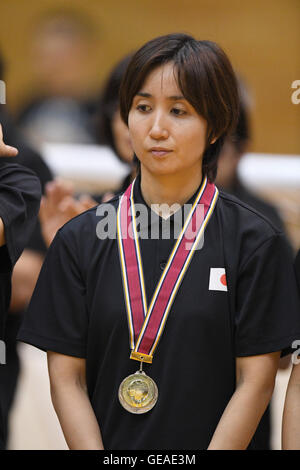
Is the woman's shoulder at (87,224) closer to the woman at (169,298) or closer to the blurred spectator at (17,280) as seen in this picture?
the woman at (169,298)

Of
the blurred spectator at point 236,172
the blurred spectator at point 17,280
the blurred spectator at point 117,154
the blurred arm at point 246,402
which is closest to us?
the blurred arm at point 246,402

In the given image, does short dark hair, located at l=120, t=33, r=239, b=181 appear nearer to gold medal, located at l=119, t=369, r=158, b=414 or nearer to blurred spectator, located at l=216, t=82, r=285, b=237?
gold medal, located at l=119, t=369, r=158, b=414

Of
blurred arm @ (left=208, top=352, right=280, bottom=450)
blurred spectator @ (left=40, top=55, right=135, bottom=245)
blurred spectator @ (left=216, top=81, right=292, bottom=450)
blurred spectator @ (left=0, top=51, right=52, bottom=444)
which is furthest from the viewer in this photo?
blurred spectator @ (left=216, top=81, right=292, bottom=450)

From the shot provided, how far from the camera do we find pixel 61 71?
23.8 ft

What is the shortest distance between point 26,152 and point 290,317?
1447 millimetres

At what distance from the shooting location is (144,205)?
7.39 feet

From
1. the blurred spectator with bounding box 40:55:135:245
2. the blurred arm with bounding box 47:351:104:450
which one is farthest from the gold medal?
the blurred spectator with bounding box 40:55:135:245

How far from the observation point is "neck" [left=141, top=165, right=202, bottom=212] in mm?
2240

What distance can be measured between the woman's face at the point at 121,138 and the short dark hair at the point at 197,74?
937mm

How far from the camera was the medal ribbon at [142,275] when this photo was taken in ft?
6.88

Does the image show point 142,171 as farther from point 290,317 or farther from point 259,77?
point 259,77

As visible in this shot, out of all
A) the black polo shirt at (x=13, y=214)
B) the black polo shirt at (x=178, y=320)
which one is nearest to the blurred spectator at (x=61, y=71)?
the black polo shirt at (x=13, y=214)

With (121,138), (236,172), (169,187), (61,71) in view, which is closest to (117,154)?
(121,138)

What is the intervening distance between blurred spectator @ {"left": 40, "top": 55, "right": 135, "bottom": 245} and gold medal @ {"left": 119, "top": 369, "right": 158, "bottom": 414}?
0.89m
